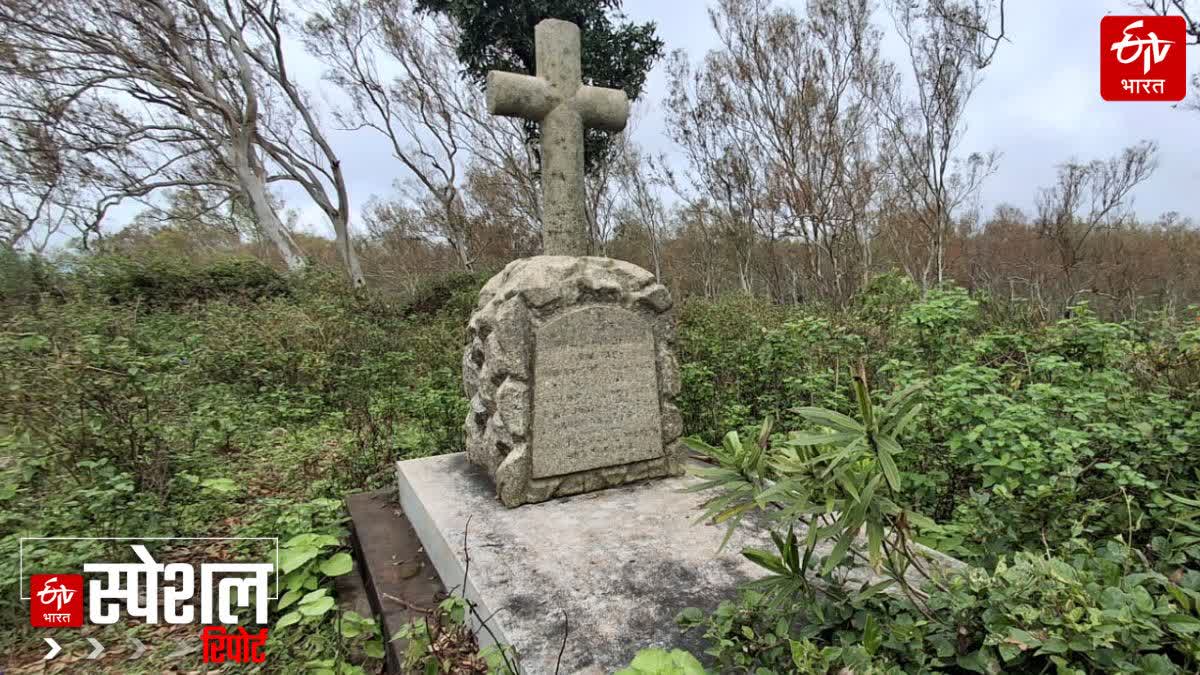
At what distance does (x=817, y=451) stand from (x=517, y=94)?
2.48 m

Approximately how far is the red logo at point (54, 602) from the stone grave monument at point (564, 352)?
68.9 inches

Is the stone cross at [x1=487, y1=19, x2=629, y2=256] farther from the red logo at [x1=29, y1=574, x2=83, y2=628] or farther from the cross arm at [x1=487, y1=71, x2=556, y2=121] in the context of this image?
Result: the red logo at [x1=29, y1=574, x2=83, y2=628]

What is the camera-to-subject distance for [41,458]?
2.94 meters

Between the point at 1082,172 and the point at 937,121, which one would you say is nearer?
the point at 937,121

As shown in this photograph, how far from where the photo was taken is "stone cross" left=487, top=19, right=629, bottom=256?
3061 millimetres

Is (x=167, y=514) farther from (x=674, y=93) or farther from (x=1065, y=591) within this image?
(x=674, y=93)

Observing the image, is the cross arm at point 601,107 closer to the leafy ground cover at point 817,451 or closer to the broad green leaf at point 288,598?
the leafy ground cover at point 817,451

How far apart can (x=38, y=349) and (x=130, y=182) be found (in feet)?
36.6

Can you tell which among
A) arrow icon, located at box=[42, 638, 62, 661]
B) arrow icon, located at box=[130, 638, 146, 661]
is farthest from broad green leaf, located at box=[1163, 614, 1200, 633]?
arrow icon, located at box=[42, 638, 62, 661]

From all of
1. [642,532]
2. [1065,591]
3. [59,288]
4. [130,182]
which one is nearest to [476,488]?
[642,532]

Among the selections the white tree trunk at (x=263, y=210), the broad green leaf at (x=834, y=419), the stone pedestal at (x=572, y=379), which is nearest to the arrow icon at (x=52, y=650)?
the stone pedestal at (x=572, y=379)

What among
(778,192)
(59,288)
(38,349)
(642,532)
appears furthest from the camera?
(778,192)

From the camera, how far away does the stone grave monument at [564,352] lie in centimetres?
263

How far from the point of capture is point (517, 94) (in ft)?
9.93
